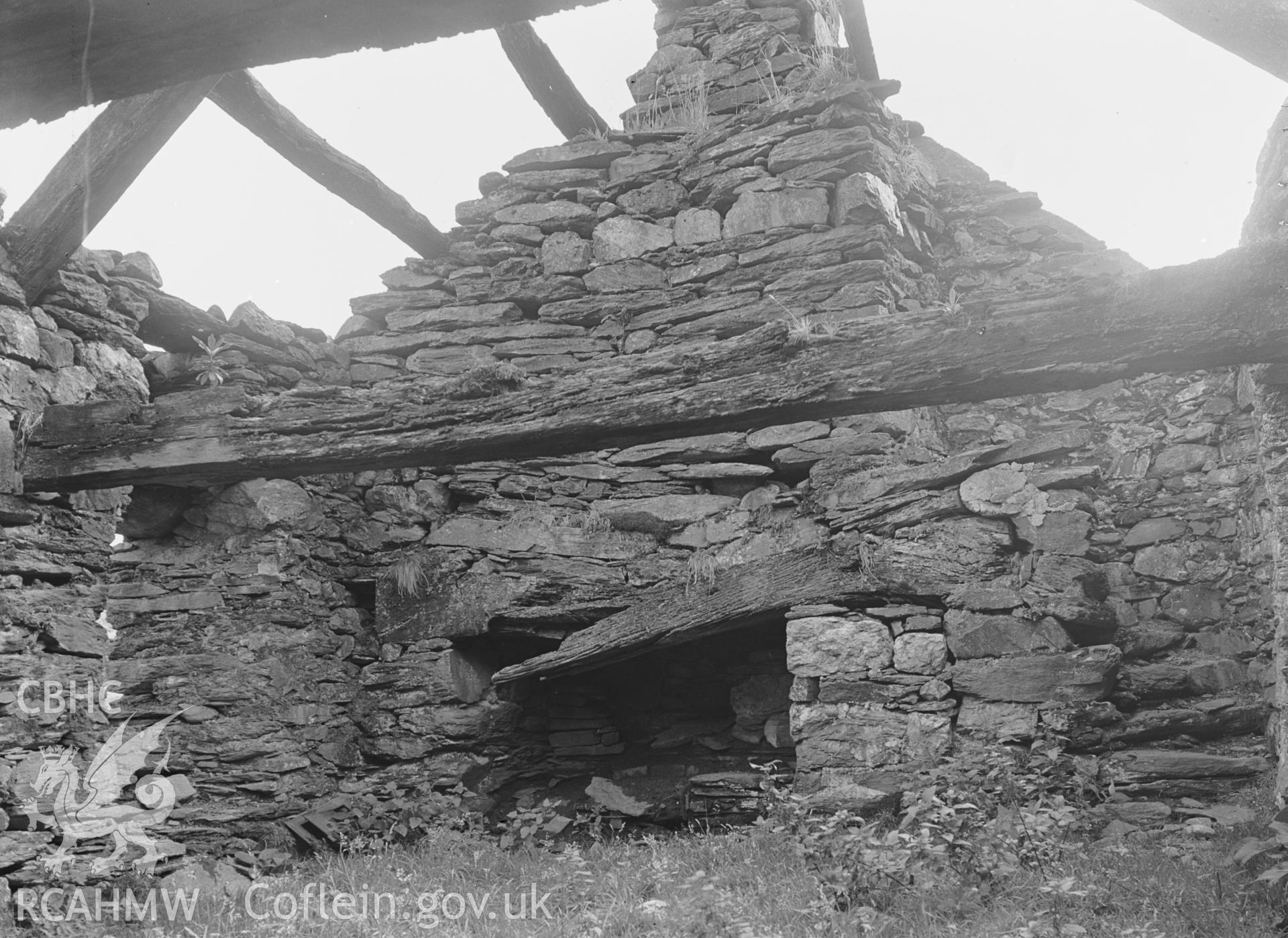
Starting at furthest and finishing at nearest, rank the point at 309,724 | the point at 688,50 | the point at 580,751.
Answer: the point at 688,50, the point at 580,751, the point at 309,724

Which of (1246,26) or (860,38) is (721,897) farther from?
(860,38)

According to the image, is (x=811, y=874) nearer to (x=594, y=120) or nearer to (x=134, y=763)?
(x=134, y=763)

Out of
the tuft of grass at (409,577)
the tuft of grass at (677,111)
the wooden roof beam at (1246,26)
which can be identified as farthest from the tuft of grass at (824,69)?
the wooden roof beam at (1246,26)

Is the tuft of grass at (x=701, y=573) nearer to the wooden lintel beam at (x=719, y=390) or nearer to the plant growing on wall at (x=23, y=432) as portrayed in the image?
the wooden lintel beam at (x=719, y=390)

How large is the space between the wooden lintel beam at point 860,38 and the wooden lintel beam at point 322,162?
2782 millimetres

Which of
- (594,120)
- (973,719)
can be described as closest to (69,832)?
(973,719)

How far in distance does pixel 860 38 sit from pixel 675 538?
339 cm

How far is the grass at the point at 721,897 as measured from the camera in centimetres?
310

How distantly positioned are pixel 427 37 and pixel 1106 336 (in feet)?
8.86

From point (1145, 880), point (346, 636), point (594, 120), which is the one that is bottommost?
point (1145, 880)

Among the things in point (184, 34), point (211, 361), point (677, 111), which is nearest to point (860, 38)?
point (677, 111)

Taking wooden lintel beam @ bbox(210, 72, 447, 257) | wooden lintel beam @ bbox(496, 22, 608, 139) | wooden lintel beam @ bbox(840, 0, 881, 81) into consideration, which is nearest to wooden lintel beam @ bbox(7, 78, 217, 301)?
wooden lintel beam @ bbox(210, 72, 447, 257)

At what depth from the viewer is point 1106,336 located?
10.9 ft

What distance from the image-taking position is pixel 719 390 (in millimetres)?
3725
